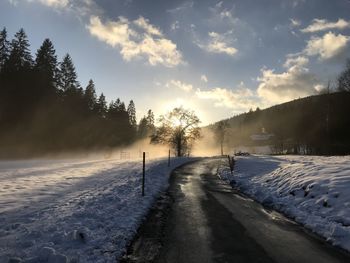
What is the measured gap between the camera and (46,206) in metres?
11.4

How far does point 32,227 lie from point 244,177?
18.9 meters

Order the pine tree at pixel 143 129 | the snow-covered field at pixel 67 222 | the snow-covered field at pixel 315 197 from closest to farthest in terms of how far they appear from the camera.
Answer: the snow-covered field at pixel 67 222 → the snow-covered field at pixel 315 197 → the pine tree at pixel 143 129

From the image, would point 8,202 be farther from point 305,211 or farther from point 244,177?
point 244,177

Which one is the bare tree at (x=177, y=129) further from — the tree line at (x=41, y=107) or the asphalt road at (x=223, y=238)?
the asphalt road at (x=223, y=238)

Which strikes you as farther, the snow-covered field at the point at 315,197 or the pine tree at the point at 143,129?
the pine tree at the point at 143,129

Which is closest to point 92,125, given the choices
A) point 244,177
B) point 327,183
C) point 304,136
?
point 304,136

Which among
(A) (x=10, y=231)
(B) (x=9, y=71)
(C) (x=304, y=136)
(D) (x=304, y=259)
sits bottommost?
(D) (x=304, y=259)

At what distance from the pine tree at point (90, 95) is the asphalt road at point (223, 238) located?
240 ft

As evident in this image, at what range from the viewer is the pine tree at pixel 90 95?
274 feet

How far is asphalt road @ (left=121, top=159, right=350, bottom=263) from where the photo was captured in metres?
7.52

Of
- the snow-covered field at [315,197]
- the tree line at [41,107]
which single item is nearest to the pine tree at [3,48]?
the tree line at [41,107]

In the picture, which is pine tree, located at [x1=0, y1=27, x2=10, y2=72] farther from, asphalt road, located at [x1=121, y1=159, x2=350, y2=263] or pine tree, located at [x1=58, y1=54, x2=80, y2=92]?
asphalt road, located at [x1=121, y1=159, x2=350, y2=263]

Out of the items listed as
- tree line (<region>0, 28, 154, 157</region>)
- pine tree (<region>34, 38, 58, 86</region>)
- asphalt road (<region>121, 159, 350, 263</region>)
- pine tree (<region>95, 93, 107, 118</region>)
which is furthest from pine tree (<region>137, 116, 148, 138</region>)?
asphalt road (<region>121, 159, 350, 263</region>)

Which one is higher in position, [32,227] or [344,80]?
[344,80]
